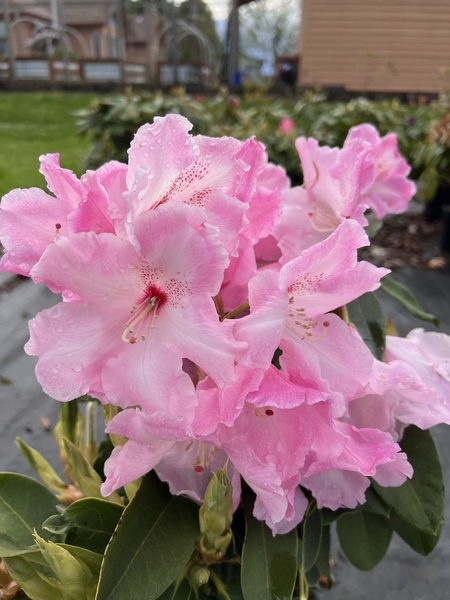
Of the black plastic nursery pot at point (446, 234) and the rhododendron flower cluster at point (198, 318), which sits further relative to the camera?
the black plastic nursery pot at point (446, 234)

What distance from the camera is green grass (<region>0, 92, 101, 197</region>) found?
4.02m

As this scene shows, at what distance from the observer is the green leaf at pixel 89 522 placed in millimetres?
537

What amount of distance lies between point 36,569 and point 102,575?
0.09m

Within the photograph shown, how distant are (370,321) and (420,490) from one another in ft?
0.64

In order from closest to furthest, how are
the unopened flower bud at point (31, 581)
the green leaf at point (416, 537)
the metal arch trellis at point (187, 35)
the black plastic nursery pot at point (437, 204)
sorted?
the unopened flower bud at point (31, 581)
the green leaf at point (416, 537)
the black plastic nursery pot at point (437, 204)
the metal arch trellis at point (187, 35)

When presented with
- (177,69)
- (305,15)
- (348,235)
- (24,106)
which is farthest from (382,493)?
(177,69)

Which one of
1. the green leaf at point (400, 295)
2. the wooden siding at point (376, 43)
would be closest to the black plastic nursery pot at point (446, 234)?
the green leaf at point (400, 295)

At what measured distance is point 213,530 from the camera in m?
0.47

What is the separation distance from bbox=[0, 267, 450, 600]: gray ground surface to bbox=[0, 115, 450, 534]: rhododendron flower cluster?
0.97 metres

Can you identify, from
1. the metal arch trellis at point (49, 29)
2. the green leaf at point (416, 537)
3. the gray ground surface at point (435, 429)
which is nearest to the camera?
the green leaf at point (416, 537)

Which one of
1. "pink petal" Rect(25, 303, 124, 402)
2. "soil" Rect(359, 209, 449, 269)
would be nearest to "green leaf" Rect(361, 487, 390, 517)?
"pink petal" Rect(25, 303, 124, 402)

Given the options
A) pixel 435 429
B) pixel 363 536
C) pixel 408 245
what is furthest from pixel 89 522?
pixel 408 245

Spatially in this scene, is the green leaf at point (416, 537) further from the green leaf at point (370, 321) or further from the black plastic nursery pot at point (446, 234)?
the black plastic nursery pot at point (446, 234)

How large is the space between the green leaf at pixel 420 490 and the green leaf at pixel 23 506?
37 cm
